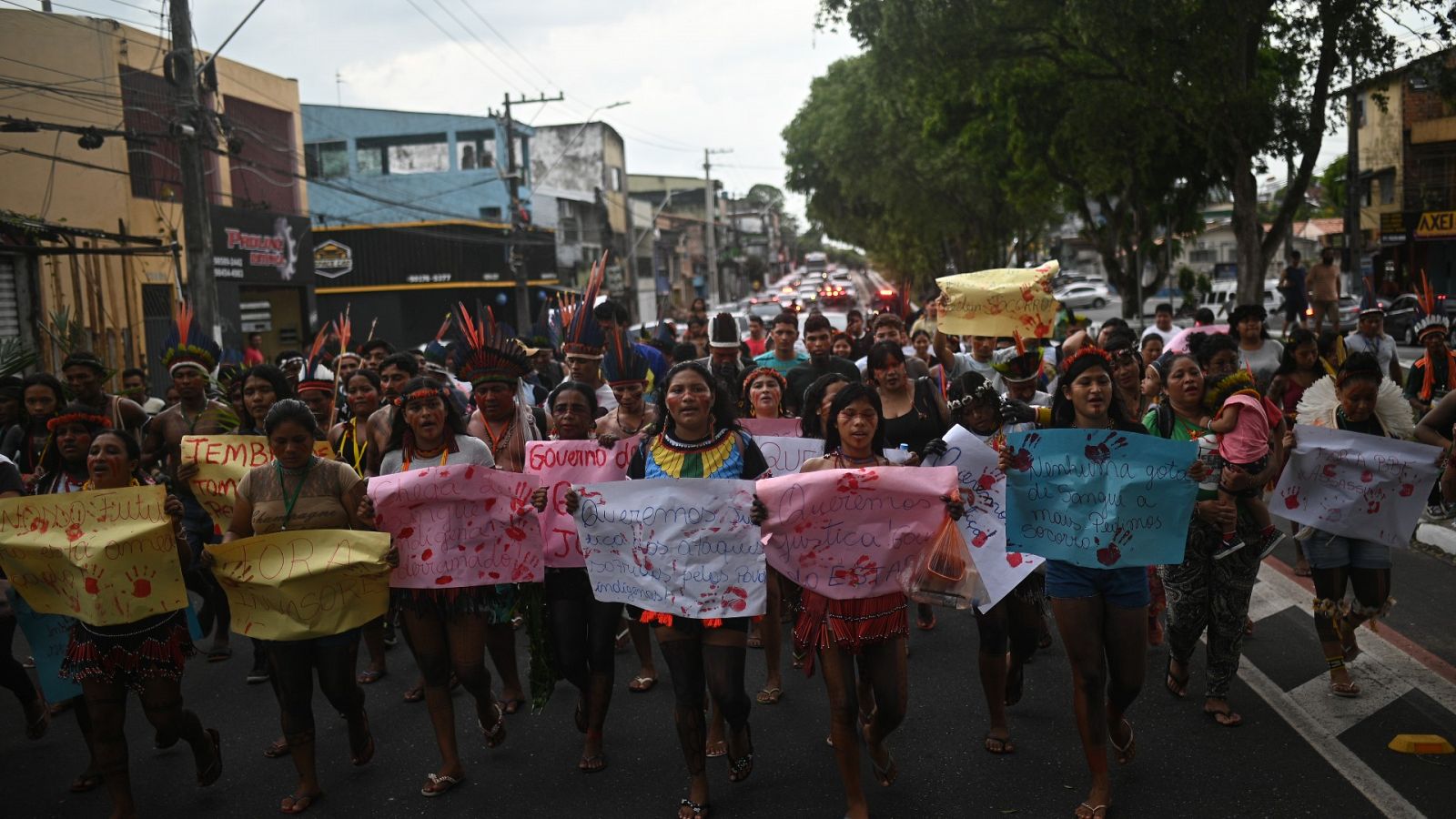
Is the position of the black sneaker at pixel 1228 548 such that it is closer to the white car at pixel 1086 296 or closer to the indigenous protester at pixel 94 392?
the indigenous protester at pixel 94 392

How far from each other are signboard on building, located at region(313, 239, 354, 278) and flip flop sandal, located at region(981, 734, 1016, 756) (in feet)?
145

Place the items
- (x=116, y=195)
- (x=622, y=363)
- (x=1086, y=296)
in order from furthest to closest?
(x=1086, y=296) < (x=116, y=195) < (x=622, y=363)

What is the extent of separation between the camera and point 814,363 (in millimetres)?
8945

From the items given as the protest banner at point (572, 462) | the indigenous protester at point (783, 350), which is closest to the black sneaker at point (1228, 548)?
the protest banner at point (572, 462)

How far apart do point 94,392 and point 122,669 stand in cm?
299

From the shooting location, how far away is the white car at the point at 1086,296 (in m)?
58.1

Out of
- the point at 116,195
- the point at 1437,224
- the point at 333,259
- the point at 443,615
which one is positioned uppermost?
the point at 116,195

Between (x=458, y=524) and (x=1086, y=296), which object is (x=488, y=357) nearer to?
(x=458, y=524)

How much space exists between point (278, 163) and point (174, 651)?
99.9 feet

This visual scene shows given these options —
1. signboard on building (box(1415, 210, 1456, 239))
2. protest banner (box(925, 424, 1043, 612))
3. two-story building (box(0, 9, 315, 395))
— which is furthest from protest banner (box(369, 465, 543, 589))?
signboard on building (box(1415, 210, 1456, 239))

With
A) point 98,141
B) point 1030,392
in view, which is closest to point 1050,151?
point 98,141

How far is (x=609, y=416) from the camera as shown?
676cm

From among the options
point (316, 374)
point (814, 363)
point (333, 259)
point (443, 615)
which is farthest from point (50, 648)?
point (333, 259)

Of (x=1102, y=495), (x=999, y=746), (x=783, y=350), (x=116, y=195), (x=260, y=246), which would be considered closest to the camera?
(x=1102, y=495)
